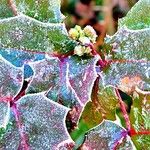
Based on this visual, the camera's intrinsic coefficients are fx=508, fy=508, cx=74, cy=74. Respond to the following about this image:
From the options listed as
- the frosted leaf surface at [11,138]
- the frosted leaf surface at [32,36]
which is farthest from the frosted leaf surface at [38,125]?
the frosted leaf surface at [32,36]

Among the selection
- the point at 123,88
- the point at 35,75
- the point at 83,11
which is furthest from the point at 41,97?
the point at 83,11

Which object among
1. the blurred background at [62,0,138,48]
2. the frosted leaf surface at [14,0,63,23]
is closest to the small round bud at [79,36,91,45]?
the frosted leaf surface at [14,0,63,23]

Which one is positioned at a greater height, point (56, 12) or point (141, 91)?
point (56, 12)

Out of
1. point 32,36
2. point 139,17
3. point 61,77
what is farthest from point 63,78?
point 139,17

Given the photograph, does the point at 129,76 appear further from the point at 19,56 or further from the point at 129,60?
the point at 19,56

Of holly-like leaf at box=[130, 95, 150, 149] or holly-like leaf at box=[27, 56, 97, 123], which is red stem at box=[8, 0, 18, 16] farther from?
holly-like leaf at box=[130, 95, 150, 149]

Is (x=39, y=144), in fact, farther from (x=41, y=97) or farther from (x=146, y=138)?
(x=146, y=138)

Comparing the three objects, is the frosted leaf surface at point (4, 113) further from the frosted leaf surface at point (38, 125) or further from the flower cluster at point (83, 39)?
Result: the flower cluster at point (83, 39)
